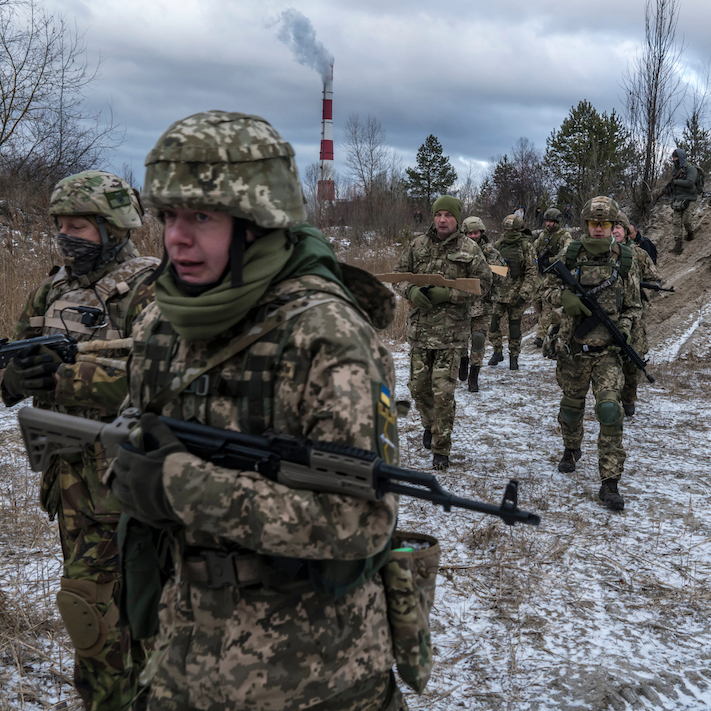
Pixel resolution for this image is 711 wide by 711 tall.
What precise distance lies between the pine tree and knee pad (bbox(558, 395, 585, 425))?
3572 centimetres

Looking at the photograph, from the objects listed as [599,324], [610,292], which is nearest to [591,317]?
[599,324]

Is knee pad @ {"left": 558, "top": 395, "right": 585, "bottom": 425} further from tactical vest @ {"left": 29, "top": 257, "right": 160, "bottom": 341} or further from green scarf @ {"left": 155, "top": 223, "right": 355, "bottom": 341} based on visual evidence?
green scarf @ {"left": 155, "top": 223, "right": 355, "bottom": 341}

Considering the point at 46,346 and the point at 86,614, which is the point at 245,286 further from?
the point at 86,614

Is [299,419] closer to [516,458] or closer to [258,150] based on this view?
[258,150]

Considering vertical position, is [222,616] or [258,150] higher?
[258,150]

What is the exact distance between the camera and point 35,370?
2.58m

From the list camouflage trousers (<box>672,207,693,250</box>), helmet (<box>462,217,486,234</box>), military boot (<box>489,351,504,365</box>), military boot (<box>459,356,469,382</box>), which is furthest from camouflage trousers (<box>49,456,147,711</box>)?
camouflage trousers (<box>672,207,693,250</box>)

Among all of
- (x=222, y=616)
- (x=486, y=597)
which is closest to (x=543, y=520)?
(x=486, y=597)

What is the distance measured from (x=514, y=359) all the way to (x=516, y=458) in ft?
14.0

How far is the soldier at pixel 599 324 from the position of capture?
16.5ft

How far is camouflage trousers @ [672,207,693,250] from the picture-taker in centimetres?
1423

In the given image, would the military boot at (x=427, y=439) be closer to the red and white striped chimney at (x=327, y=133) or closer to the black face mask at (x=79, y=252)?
the black face mask at (x=79, y=252)

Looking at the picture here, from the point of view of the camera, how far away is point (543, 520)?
15.8ft

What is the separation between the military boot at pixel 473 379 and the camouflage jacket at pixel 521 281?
1.85m
